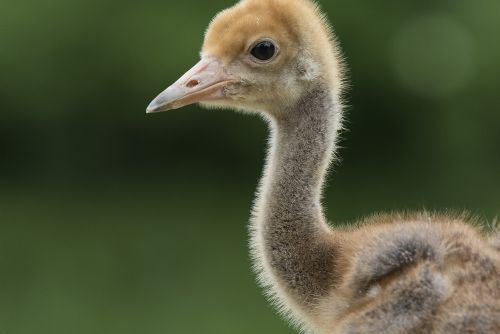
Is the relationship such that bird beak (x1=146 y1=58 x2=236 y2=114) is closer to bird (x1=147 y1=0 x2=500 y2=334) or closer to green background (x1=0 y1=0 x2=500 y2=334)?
bird (x1=147 y1=0 x2=500 y2=334)

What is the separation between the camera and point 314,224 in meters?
4.05

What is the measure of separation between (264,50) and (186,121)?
8960 mm

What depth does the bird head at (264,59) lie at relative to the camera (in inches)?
166

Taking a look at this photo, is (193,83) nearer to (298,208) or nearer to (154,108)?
(154,108)

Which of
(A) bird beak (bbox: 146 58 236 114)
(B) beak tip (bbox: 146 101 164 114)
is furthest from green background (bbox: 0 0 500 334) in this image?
(B) beak tip (bbox: 146 101 164 114)

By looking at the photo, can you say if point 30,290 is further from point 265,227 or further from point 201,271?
point 265,227

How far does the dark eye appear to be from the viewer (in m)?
4.22

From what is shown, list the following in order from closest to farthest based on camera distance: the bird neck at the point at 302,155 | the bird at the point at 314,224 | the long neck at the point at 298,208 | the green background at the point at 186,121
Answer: the bird at the point at 314,224 < the long neck at the point at 298,208 < the bird neck at the point at 302,155 < the green background at the point at 186,121

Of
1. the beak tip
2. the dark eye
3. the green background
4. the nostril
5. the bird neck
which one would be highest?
the dark eye

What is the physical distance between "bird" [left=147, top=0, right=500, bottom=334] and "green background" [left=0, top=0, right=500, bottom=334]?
766 centimetres

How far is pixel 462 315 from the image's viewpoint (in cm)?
334

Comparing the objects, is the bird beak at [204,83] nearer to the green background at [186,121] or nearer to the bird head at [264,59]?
the bird head at [264,59]

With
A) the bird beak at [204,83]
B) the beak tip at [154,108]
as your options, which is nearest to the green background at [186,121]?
the bird beak at [204,83]

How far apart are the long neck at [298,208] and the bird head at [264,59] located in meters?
0.07
